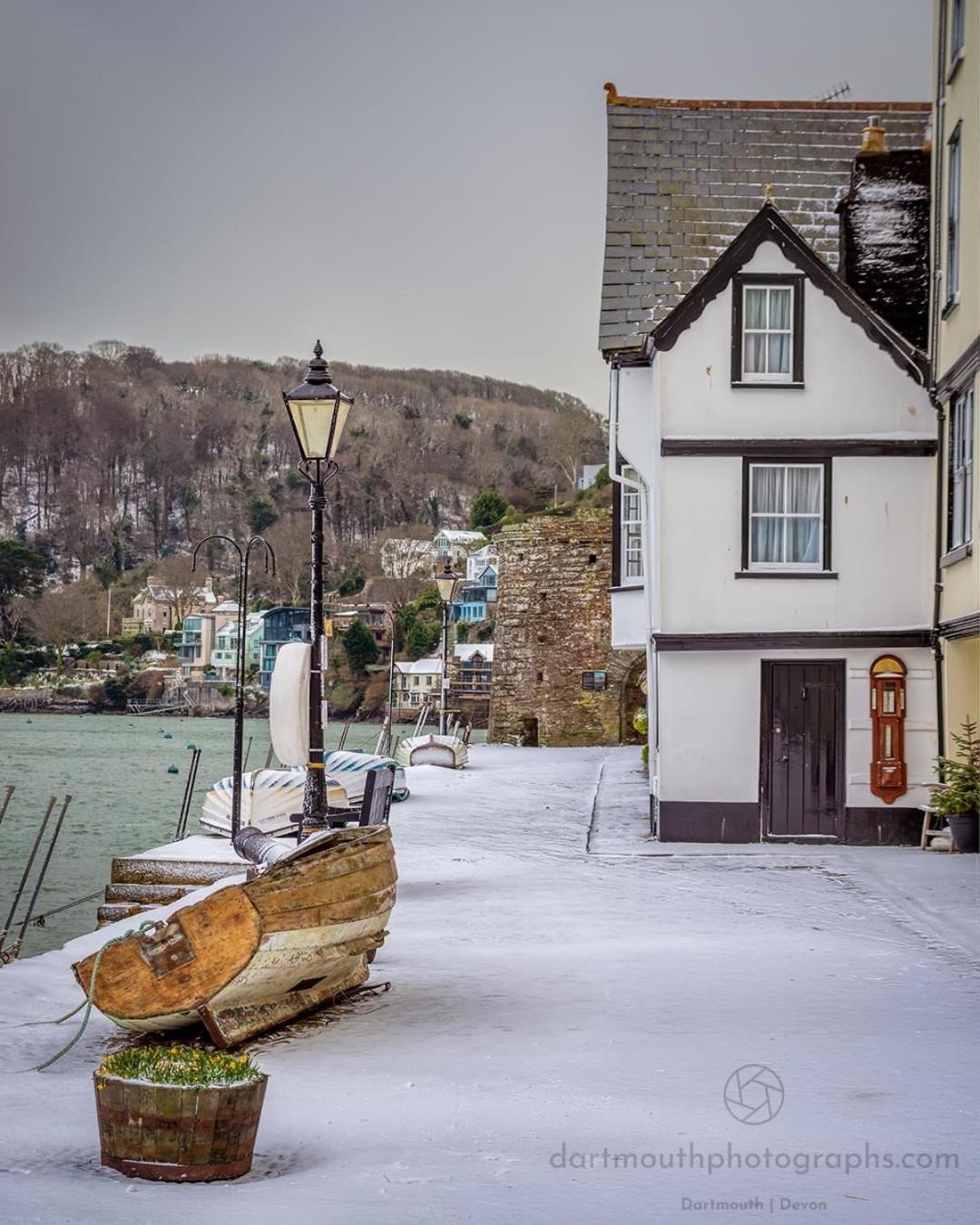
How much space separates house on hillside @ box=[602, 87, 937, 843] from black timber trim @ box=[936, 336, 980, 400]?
0.57 m

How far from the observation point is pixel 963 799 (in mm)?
18109

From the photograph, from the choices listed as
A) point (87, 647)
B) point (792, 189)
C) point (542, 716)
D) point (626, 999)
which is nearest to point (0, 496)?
point (87, 647)

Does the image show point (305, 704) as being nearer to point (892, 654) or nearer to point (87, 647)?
point (892, 654)

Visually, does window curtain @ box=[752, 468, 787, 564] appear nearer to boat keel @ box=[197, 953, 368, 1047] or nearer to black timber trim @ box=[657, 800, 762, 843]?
black timber trim @ box=[657, 800, 762, 843]

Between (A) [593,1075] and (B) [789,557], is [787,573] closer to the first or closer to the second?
(B) [789,557]

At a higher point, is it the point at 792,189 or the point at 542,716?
the point at 792,189

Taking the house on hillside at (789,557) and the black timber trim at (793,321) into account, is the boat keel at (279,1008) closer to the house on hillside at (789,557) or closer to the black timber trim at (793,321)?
the house on hillside at (789,557)

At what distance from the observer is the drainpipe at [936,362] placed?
1931 centimetres

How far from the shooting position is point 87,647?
167 meters

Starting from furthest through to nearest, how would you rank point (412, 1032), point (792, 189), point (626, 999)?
point (792, 189) < point (626, 999) < point (412, 1032)

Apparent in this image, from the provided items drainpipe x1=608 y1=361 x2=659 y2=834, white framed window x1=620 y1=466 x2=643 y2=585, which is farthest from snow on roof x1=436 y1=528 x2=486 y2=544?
drainpipe x1=608 y1=361 x2=659 y2=834

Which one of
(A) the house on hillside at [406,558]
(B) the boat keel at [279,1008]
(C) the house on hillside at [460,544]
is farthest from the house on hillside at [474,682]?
(B) the boat keel at [279,1008]

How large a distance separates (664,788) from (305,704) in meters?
6.63

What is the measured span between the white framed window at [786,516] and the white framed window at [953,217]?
251 cm
